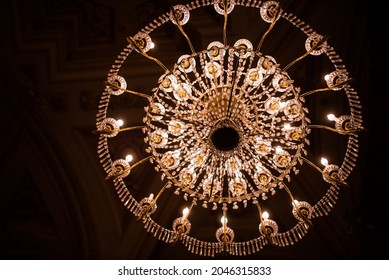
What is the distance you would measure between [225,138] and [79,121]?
2661 millimetres

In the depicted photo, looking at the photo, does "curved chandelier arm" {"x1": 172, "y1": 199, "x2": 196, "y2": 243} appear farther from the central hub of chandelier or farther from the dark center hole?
the dark center hole

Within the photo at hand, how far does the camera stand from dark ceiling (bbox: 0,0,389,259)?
459 centimetres

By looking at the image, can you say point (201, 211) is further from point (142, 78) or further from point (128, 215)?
point (142, 78)

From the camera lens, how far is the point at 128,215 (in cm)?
528

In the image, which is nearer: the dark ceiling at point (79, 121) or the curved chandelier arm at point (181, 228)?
the curved chandelier arm at point (181, 228)

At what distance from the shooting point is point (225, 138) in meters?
3.01

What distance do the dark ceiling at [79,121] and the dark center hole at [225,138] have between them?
5.54ft

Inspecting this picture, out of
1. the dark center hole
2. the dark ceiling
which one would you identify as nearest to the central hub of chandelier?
the dark center hole

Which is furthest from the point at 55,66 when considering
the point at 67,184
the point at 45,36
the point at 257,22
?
the point at 257,22

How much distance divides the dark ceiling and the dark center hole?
66.4 inches

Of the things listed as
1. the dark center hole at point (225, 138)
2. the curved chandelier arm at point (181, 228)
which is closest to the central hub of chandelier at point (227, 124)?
the dark center hole at point (225, 138)

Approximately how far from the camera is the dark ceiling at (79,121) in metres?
4.59

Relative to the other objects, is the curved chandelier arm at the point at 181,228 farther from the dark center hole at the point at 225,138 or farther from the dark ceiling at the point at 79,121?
the dark ceiling at the point at 79,121

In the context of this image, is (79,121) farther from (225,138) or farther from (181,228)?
(225,138)
